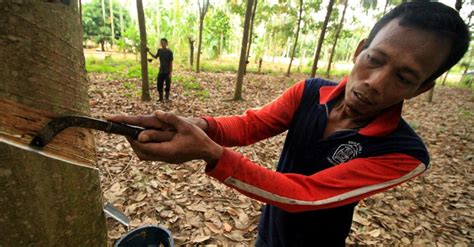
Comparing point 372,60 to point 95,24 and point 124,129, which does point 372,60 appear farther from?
point 95,24

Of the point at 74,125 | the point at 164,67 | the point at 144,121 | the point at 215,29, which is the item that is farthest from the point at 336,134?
the point at 215,29

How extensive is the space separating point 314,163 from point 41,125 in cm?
122

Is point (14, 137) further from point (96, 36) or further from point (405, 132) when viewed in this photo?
point (96, 36)

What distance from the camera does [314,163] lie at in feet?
4.58

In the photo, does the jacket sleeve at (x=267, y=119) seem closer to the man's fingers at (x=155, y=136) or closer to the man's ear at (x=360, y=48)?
the man's ear at (x=360, y=48)

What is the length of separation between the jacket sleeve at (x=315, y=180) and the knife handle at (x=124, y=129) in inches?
11.6

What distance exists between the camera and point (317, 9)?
53.0 ft

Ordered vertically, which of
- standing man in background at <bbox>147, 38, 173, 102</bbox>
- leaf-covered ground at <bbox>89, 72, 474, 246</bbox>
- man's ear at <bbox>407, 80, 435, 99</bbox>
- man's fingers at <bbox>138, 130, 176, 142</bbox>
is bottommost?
leaf-covered ground at <bbox>89, 72, 474, 246</bbox>

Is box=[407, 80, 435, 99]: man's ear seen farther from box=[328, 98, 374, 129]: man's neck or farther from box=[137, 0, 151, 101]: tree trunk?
box=[137, 0, 151, 101]: tree trunk

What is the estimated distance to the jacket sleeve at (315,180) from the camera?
96 centimetres

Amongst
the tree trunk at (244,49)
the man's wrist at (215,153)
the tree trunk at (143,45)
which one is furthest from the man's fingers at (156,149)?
the tree trunk at (244,49)

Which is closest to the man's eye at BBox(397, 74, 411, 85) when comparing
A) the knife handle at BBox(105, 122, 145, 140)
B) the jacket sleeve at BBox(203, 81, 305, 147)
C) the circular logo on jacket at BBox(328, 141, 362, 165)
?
the circular logo on jacket at BBox(328, 141, 362, 165)

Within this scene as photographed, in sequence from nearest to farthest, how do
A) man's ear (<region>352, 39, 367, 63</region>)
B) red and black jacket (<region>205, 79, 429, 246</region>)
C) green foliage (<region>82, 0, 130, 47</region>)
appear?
red and black jacket (<region>205, 79, 429, 246</region>) < man's ear (<region>352, 39, 367, 63</region>) < green foliage (<region>82, 0, 130, 47</region>)

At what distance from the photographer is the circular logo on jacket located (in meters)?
1.25
